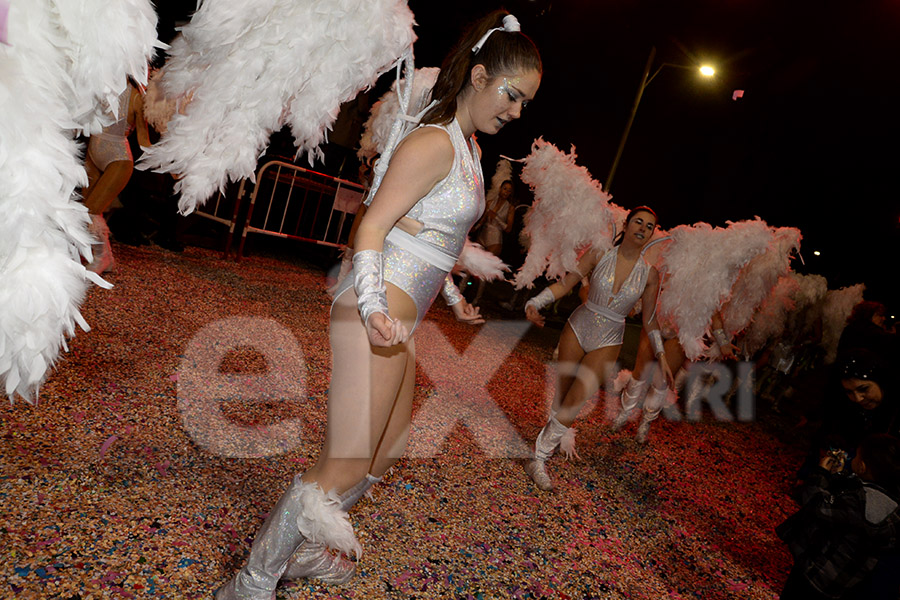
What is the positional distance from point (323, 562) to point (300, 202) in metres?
8.19

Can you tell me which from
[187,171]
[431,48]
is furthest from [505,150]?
[187,171]

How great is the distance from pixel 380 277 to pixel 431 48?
933cm

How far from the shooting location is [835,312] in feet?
30.5

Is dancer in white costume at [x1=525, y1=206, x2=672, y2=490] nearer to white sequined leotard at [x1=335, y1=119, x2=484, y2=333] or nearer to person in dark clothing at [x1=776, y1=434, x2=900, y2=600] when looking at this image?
person in dark clothing at [x1=776, y1=434, x2=900, y2=600]

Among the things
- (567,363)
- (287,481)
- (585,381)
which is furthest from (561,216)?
(287,481)

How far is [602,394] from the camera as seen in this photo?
263 inches

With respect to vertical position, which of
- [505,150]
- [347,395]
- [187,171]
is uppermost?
A: [505,150]

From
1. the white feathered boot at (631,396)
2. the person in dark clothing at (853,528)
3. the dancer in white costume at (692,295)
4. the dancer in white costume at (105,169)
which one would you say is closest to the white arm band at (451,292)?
the person in dark clothing at (853,528)

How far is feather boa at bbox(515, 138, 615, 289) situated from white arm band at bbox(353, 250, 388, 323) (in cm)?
342

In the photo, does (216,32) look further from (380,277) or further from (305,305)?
(305,305)

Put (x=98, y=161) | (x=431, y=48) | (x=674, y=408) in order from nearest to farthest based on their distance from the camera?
(x=98, y=161) < (x=674, y=408) < (x=431, y=48)

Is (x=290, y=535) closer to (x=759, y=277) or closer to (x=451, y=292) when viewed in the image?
(x=451, y=292)

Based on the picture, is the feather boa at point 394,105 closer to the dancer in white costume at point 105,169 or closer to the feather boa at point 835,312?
the dancer in white costume at point 105,169

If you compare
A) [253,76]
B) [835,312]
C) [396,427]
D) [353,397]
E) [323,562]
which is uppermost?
[835,312]
